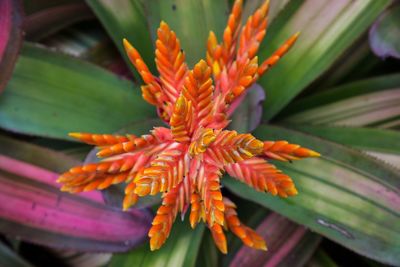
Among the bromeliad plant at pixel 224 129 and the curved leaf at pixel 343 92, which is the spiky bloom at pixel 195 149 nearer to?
the bromeliad plant at pixel 224 129

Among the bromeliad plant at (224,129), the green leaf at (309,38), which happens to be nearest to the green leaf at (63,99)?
the bromeliad plant at (224,129)

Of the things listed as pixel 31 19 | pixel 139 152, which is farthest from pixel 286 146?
pixel 31 19

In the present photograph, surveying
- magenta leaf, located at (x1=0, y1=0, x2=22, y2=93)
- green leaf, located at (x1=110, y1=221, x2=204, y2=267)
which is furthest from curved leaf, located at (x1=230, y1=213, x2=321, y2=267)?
magenta leaf, located at (x1=0, y1=0, x2=22, y2=93)

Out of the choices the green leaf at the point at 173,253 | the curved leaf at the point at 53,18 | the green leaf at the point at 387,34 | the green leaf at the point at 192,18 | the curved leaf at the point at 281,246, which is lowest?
the curved leaf at the point at 281,246

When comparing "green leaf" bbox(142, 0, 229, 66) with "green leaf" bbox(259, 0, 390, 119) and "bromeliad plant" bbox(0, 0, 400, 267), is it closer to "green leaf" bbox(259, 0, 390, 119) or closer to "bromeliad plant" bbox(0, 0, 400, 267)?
"bromeliad plant" bbox(0, 0, 400, 267)

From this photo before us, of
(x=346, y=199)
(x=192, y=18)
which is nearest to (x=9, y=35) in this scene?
(x=192, y=18)

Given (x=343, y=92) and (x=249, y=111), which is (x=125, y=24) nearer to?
(x=249, y=111)
